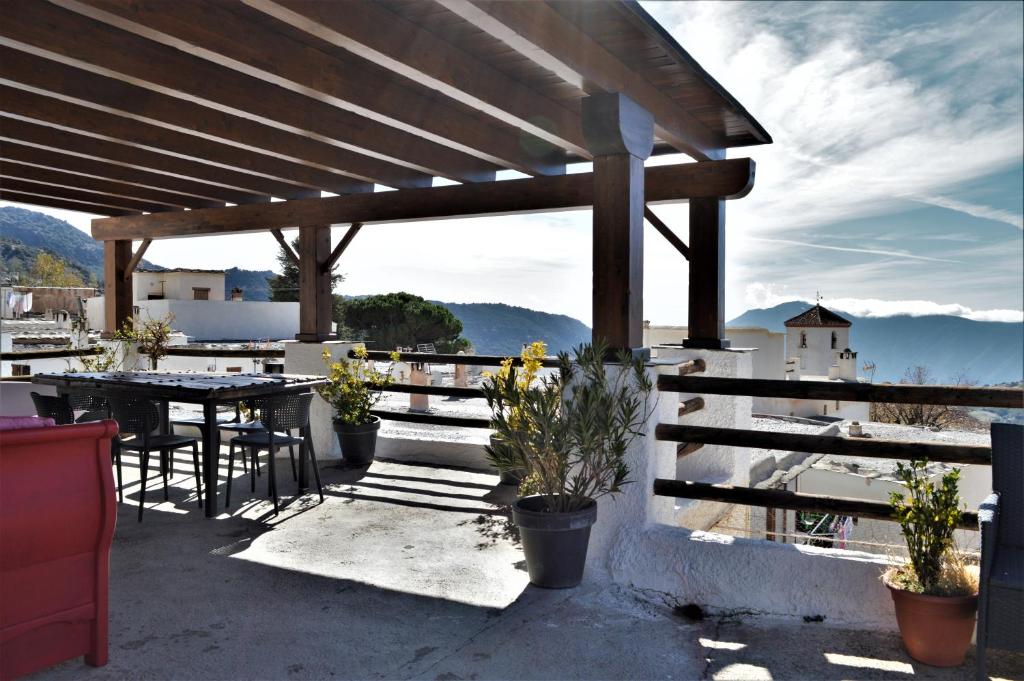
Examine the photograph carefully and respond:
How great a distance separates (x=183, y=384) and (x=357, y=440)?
5.14ft

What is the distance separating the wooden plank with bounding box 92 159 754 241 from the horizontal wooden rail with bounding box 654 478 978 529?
2.49 meters

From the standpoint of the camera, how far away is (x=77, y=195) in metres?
7.08

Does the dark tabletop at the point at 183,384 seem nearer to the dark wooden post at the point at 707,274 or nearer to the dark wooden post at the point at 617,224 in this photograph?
the dark wooden post at the point at 617,224

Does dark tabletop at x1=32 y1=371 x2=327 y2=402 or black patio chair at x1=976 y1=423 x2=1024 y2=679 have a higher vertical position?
dark tabletop at x1=32 y1=371 x2=327 y2=402

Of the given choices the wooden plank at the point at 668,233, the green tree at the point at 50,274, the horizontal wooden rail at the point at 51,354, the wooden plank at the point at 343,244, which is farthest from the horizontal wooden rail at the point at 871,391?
the green tree at the point at 50,274

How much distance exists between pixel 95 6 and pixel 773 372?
78.2 ft

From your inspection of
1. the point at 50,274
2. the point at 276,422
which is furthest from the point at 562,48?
the point at 50,274

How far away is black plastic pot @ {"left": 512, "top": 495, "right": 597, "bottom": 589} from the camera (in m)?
3.40

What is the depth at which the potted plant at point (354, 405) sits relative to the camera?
20.2 ft

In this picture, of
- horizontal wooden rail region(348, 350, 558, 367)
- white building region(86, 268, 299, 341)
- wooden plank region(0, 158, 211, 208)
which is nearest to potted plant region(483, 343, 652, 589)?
horizontal wooden rail region(348, 350, 558, 367)

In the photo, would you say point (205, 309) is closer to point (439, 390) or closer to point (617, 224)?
point (439, 390)

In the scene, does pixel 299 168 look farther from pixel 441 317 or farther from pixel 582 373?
pixel 441 317

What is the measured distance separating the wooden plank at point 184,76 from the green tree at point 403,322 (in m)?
25.3

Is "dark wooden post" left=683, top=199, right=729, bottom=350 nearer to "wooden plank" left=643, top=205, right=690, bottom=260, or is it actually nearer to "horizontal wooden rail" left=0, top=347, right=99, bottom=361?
"wooden plank" left=643, top=205, right=690, bottom=260
